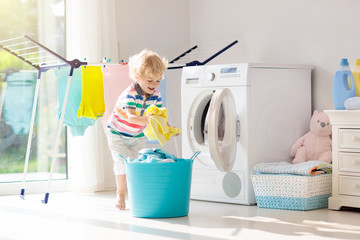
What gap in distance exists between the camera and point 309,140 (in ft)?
11.8

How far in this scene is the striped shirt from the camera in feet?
10.4

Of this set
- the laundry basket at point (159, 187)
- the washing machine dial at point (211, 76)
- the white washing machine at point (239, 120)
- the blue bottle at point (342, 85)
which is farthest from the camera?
the washing machine dial at point (211, 76)

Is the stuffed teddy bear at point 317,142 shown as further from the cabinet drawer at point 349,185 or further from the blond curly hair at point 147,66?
the blond curly hair at point 147,66

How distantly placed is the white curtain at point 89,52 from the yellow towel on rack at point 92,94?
2.22 ft

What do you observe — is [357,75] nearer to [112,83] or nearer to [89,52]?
[112,83]

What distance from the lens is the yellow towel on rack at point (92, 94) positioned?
354 centimetres

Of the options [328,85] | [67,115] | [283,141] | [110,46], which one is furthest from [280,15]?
[67,115]

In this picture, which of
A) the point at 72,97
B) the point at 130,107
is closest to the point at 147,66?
the point at 130,107

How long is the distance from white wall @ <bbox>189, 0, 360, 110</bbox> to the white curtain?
0.77m

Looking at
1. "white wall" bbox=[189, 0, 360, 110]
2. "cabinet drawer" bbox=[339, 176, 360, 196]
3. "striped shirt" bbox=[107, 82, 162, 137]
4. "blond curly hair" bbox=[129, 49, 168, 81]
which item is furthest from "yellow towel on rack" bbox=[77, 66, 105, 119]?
"cabinet drawer" bbox=[339, 176, 360, 196]

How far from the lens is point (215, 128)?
3287mm

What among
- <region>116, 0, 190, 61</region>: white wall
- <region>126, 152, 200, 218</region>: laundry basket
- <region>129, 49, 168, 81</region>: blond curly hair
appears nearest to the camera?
<region>126, 152, 200, 218</region>: laundry basket

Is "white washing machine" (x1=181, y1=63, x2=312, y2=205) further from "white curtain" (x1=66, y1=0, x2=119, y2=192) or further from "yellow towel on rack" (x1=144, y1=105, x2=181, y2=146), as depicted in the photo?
"white curtain" (x1=66, y1=0, x2=119, y2=192)

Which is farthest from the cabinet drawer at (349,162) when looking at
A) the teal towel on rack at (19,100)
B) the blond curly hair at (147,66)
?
the teal towel on rack at (19,100)
